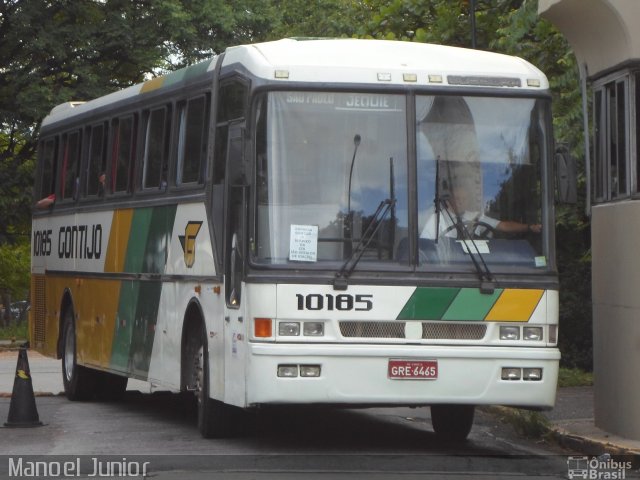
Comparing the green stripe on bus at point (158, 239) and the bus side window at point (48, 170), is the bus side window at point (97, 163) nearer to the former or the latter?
the bus side window at point (48, 170)

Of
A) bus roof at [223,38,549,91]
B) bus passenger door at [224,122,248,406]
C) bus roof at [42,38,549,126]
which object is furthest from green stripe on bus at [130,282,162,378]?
bus roof at [223,38,549,91]

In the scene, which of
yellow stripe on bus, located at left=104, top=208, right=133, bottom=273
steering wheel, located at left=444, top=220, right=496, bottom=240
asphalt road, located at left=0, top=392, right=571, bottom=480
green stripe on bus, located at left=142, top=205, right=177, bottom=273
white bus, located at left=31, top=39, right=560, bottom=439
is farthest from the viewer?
yellow stripe on bus, located at left=104, top=208, right=133, bottom=273

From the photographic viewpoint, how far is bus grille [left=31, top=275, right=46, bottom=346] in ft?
68.2

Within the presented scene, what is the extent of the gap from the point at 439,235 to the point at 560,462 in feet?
6.72

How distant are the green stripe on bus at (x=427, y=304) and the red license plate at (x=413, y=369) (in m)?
0.34

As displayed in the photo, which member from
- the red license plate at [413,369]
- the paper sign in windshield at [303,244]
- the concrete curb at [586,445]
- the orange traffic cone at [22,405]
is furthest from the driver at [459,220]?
the orange traffic cone at [22,405]

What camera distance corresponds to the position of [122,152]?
17.1m

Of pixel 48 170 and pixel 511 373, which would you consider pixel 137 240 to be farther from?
pixel 511 373

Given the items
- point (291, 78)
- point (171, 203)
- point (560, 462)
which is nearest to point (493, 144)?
point (291, 78)

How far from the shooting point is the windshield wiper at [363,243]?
1199cm

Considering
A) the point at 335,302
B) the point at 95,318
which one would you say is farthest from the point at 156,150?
the point at 335,302

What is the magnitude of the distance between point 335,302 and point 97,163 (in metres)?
6.84

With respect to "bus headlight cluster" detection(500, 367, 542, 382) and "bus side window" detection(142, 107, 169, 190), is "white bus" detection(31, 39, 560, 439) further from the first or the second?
"bus side window" detection(142, 107, 169, 190)

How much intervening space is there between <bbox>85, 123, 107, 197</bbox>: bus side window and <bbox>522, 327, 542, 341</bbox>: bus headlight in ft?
22.6
